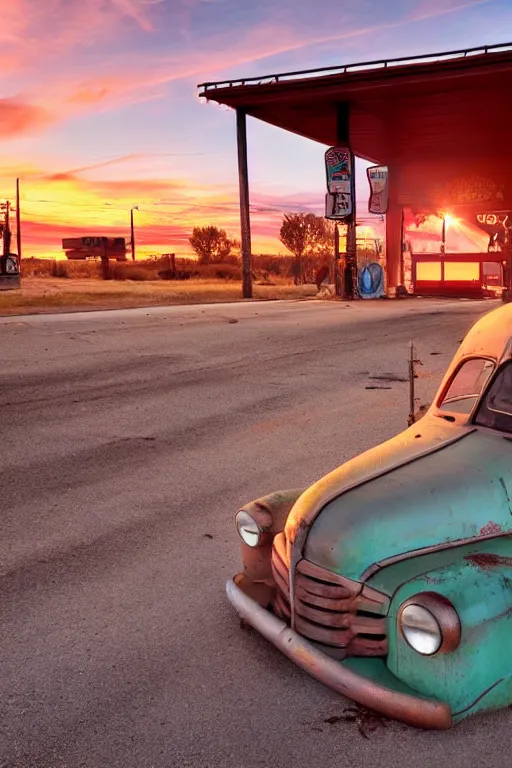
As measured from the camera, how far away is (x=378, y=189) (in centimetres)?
3475

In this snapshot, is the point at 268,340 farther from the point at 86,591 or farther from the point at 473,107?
the point at 473,107

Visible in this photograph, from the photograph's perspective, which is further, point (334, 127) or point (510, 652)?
point (334, 127)

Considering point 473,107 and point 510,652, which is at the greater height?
point 473,107

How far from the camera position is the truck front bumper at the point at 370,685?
2799 mm

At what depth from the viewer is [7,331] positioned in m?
18.0

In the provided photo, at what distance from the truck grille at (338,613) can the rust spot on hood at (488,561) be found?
1.22 ft

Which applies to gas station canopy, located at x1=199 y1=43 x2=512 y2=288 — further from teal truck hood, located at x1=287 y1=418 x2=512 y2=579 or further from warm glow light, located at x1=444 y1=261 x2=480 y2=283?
teal truck hood, located at x1=287 y1=418 x2=512 y2=579

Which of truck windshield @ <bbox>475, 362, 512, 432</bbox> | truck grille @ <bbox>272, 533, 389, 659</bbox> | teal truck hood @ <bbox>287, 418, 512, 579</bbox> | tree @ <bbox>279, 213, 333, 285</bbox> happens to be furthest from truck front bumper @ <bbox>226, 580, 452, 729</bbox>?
tree @ <bbox>279, 213, 333, 285</bbox>

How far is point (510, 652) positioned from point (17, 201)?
5919 cm

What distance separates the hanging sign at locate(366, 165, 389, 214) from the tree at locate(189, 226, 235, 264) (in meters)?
47.6

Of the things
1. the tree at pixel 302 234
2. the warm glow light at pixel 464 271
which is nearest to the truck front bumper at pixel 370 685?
the warm glow light at pixel 464 271

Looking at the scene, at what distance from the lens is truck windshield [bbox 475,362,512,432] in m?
3.57

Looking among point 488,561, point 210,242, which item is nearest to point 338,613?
point 488,561

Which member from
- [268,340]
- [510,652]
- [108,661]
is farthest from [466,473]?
[268,340]
